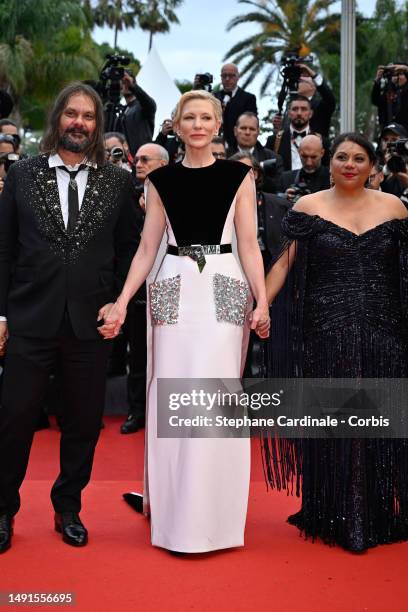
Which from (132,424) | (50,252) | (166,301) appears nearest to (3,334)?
(50,252)

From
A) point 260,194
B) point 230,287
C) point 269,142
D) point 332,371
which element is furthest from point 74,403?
point 269,142

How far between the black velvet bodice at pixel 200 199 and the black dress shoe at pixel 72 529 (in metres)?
1.29

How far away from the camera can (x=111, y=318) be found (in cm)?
363

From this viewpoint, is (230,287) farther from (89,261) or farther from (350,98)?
(350,98)

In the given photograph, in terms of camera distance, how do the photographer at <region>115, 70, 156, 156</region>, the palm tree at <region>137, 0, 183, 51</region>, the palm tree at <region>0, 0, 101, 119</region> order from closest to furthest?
the photographer at <region>115, 70, 156, 156</region> → the palm tree at <region>0, 0, 101, 119</region> → the palm tree at <region>137, 0, 183, 51</region>

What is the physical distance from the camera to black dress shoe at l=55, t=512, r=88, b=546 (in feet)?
12.0

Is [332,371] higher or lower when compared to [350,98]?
lower

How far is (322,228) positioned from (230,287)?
19.8 inches

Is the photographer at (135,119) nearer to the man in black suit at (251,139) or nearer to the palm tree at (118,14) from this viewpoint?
the man in black suit at (251,139)

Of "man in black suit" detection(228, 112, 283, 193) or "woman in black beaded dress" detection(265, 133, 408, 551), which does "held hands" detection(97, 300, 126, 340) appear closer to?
"woman in black beaded dress" detection(265, 133, 408, 551)

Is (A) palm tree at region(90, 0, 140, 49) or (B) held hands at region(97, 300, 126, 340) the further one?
(A) palm tree at region(90, 0, 140, 49)

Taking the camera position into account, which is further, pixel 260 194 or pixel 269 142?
pixel 269 142

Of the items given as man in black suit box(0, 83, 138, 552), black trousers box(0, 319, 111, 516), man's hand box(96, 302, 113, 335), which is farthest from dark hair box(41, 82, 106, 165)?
black trousers box(0, 319, 111, 516)

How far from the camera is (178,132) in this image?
3.78 meters
